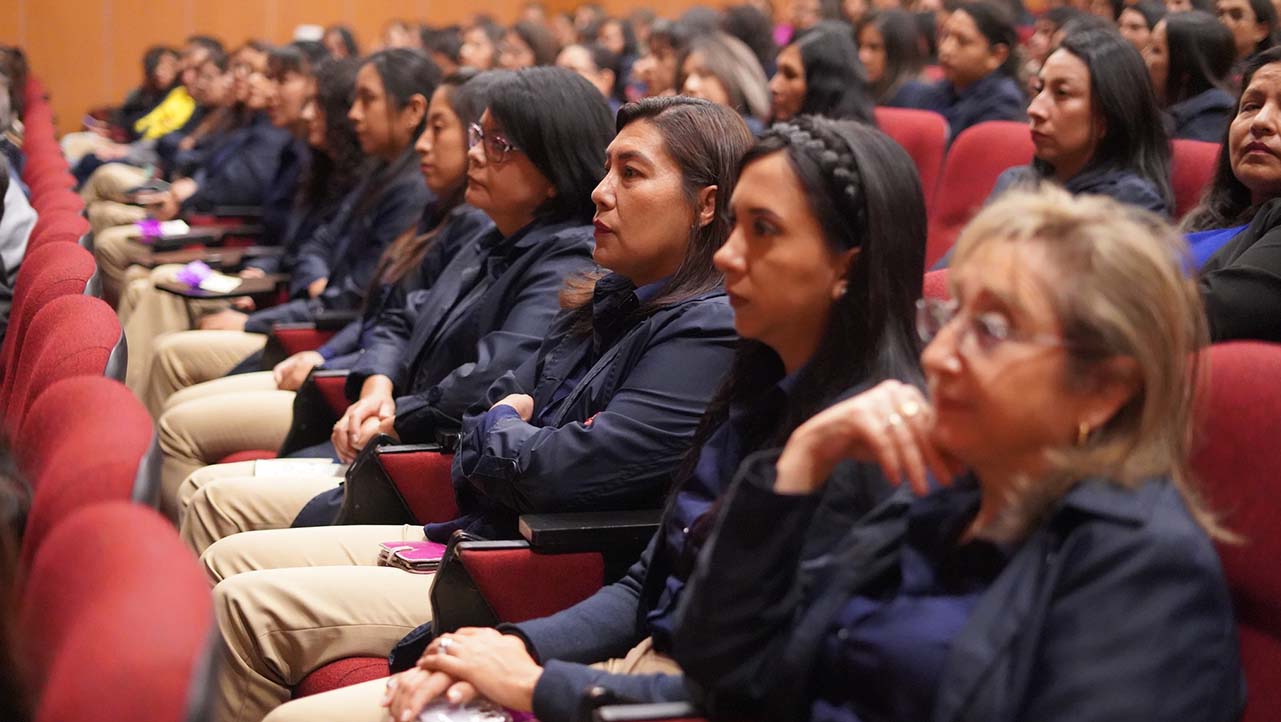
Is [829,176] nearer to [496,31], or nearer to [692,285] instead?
[692,285]

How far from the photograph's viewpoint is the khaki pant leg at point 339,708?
1.58 metres

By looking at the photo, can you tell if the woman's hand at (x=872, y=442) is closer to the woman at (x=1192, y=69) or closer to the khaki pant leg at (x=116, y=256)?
the woman at (x=1192, y=69)

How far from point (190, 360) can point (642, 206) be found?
192cm

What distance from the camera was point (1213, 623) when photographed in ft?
3.44

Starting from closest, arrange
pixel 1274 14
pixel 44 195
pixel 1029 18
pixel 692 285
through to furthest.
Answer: pixel 692 285, pixel 44 195, pixel 1274 14, pixel 1029 18

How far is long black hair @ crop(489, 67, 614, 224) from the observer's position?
2479mm

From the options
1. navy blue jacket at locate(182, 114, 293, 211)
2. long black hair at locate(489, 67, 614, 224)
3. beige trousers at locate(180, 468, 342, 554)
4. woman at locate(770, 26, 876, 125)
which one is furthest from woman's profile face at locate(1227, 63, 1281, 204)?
navy blue jacket at locate(182, 114, 293, 211)

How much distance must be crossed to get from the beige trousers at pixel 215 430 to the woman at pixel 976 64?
280 centimetres

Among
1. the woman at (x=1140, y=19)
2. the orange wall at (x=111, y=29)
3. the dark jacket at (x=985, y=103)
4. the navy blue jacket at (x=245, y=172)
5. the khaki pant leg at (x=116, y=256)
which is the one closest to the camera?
the woman at (x=1140, y=19)

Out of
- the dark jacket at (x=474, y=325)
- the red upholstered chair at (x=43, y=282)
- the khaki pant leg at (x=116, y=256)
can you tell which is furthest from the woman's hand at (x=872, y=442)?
the khaki pant leg at (x=116, y=256)

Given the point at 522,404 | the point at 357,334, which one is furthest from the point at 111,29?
the point at 522,404

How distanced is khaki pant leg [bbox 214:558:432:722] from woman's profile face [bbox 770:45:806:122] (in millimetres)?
2919

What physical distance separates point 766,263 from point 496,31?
7076 mm

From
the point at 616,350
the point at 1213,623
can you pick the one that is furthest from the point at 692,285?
the point at 1213,623
